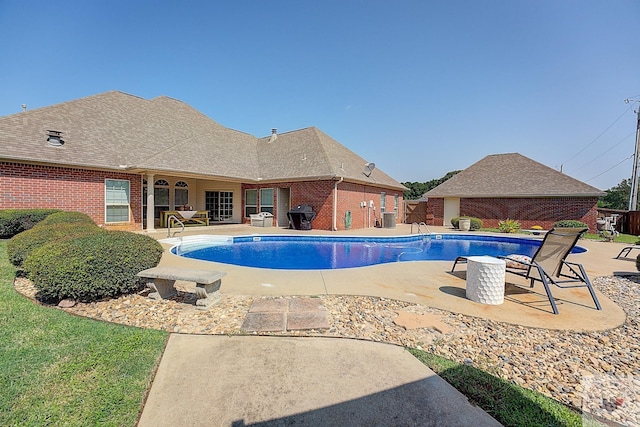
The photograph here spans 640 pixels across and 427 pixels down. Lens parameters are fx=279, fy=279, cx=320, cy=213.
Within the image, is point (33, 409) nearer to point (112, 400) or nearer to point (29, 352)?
point (112, 400)

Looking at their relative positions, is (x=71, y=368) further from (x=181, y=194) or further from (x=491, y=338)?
(x=181, y=194)

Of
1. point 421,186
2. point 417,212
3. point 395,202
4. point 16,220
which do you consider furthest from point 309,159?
point 421,186

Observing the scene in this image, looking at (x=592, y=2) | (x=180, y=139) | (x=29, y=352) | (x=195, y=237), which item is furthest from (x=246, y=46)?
(x=29, y=352)

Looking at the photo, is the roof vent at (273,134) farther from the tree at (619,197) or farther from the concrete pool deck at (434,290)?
the tree at (619,197)

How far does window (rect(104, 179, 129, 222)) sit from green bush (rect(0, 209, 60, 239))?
3.40 meters

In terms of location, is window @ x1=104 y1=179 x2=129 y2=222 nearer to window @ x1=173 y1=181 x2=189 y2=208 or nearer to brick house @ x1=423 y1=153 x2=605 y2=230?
window @ x1=173 y1=181 x2=189 y2=208

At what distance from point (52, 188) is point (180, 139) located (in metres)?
6.74

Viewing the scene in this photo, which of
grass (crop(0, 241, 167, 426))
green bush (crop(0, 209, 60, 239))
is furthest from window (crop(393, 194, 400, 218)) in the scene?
grass (crop(0, 241, 167, 426))

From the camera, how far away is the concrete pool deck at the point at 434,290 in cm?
402

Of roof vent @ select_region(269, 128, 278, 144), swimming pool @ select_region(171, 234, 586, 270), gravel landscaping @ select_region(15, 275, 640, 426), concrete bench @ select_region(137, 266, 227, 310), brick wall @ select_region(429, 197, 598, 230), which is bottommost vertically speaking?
swimming pool @ select_region(171, 234, 586, 270)

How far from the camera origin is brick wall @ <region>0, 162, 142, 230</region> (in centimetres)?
1061

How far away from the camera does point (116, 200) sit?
13.2 m

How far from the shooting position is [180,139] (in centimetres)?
1664

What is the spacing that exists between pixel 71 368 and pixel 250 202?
16498 mm
